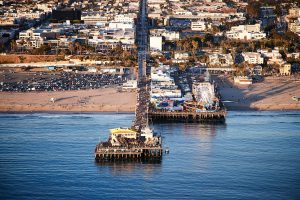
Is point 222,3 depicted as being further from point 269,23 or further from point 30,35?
point 30,35

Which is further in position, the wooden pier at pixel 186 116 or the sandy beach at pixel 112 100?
the sandy beach at pixel 112 100

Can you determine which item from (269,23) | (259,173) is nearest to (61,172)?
(259,173)

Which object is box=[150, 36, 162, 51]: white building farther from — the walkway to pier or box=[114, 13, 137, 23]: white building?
box=[114, 13, 137, 23]: white building

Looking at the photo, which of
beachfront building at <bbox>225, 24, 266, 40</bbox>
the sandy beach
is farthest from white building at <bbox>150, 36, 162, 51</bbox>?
the sandy beach

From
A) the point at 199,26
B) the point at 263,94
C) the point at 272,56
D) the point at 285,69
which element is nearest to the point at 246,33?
the point at 199,26

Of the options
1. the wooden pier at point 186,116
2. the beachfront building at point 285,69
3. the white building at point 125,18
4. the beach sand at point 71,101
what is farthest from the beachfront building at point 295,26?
the wooden pier at point 186,116

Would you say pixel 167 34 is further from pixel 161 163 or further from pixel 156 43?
pixel 161 163

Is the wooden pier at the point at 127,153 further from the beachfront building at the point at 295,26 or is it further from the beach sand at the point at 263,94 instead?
the beachfront building at the point at 295,26
